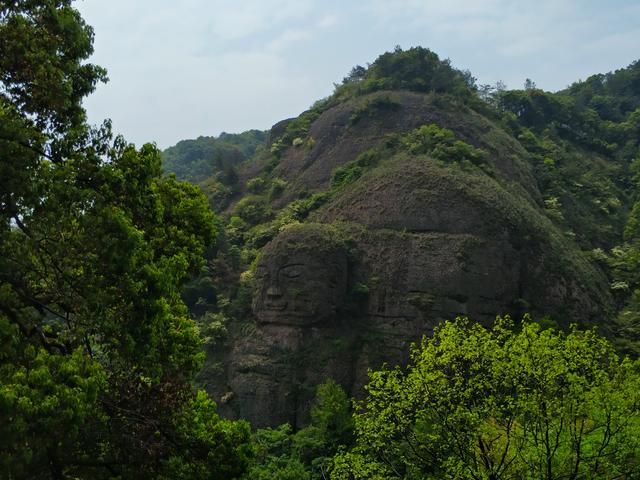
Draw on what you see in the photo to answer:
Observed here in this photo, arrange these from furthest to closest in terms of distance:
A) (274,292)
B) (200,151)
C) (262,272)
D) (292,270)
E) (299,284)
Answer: (200,151) < (262,272) < (274,292) < (292,270) < (299,284)

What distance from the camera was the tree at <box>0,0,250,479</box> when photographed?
25.3 feet

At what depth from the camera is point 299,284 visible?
31.0 m

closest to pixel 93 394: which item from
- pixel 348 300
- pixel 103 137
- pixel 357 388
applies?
pixel 103 137

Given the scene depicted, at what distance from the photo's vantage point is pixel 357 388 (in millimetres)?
28828

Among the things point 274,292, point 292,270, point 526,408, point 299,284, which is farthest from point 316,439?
point 526,408

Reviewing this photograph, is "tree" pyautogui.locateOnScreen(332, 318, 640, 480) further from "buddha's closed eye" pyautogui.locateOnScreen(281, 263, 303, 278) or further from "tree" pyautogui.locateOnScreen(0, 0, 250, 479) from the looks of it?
"buddha's closed eye" pyautogui.locateOnScreen(281, 263, 303, 278)

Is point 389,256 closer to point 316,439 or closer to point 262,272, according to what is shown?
point 262,272

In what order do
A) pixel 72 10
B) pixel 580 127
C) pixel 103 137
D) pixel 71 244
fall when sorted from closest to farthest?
pixel 71 244 → pixel 103 137 → pixel 72 10 → pixel 580 127

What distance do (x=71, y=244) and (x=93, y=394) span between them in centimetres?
227

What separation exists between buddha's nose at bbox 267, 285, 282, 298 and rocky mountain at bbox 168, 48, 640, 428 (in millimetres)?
56

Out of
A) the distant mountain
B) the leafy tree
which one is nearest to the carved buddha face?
the leafy tree

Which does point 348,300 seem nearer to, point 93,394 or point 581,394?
point 581,394

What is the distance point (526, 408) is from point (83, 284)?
1102cm

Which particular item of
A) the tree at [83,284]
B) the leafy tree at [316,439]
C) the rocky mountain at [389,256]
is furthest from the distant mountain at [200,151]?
the tree at [83,284]
